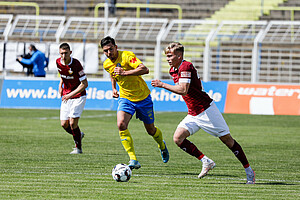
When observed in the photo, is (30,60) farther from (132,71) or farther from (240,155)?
(240,155)

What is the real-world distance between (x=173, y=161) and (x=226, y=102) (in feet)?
38.1

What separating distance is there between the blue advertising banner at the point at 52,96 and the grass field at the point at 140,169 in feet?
16.0

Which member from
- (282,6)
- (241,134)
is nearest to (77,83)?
(241,134)

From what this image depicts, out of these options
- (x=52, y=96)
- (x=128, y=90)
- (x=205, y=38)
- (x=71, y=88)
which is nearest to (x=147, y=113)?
(x=128, y=90)

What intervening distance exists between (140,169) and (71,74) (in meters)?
2.80

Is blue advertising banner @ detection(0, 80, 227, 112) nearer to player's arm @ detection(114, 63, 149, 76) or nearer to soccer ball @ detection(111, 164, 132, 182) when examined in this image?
player's arm @ detection(114, 63, 149, 76)

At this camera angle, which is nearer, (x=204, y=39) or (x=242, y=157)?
(x=242, y=157)

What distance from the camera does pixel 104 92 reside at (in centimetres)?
2327

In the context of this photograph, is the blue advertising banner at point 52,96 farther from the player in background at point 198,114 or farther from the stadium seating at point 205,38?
the player in background at point 198,114

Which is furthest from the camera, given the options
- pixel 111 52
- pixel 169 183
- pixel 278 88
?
pixel 278 88

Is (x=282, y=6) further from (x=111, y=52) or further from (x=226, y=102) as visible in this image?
(x=111, y=52)

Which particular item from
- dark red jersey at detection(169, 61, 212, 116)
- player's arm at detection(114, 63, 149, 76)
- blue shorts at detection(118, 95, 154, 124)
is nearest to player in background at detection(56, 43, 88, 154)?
blue shorts at detection(118, 95, 154, 124)

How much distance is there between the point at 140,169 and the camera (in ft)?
32.5

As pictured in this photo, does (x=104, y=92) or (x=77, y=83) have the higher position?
(x=77, y=83)
